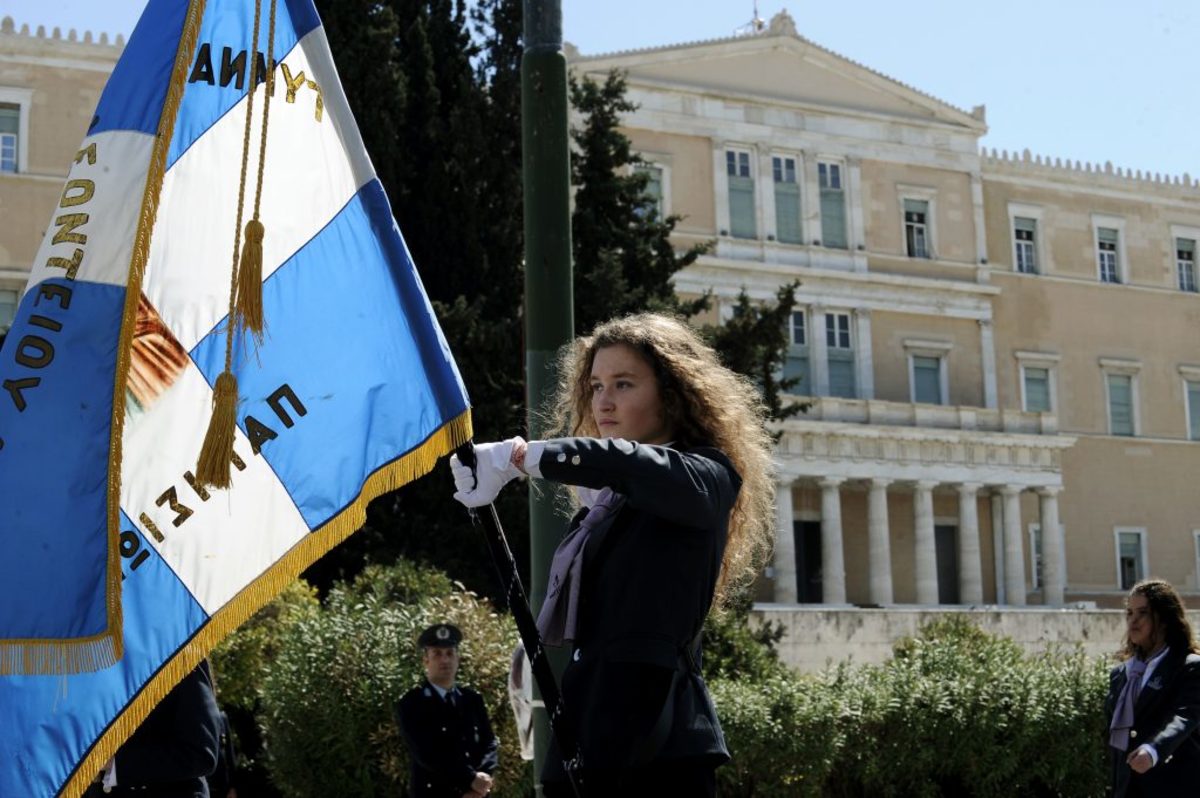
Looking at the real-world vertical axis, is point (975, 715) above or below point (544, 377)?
below

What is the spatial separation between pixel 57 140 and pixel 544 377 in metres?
30.2

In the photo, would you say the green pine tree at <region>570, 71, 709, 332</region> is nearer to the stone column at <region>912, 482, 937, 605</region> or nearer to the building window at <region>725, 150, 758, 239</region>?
the building window at <region>725, 150, 758, 239</region>

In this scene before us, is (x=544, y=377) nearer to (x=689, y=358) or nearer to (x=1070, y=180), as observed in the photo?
(x=689, y=358)

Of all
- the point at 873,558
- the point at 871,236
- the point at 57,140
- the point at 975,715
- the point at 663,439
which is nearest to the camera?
the point at 663,439

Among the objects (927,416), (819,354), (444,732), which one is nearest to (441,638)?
(444,732)

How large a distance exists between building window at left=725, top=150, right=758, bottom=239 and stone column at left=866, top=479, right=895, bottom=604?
7.09 meters

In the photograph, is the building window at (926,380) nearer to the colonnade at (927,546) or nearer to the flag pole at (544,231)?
the colonnade at (927,546)

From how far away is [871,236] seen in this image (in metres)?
43.9

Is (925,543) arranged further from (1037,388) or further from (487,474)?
(487,474)

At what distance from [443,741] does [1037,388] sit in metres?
39.6

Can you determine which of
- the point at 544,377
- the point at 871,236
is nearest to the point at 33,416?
the point at 544,377

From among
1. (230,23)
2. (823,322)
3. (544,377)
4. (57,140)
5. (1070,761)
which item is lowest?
(1070,761)

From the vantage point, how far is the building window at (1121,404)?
151ft

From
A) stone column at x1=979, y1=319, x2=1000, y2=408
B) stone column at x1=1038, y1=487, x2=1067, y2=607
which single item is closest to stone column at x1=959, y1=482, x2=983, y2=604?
stone column at x1=1038, y1=487, x2=1067, y2=607
